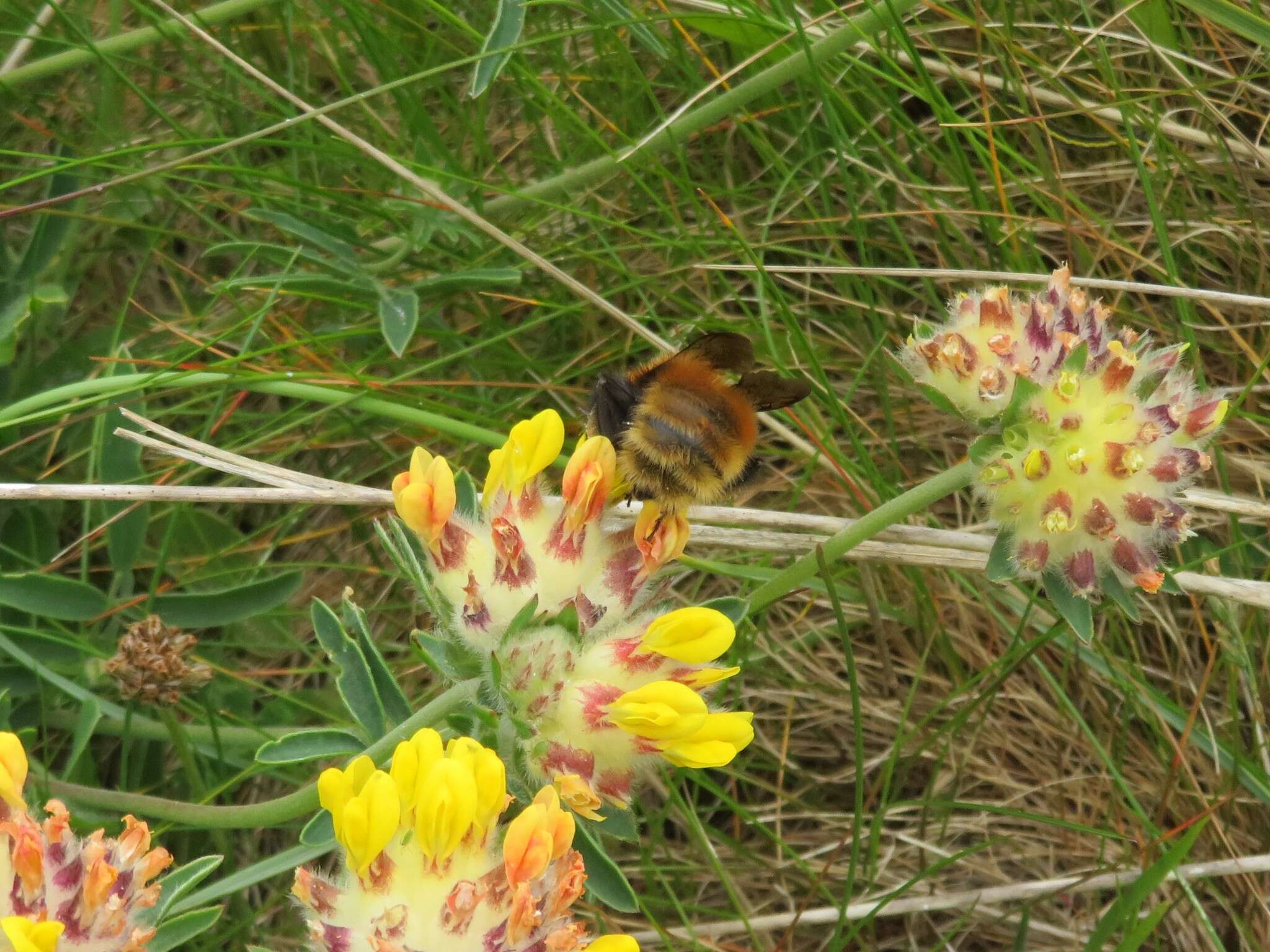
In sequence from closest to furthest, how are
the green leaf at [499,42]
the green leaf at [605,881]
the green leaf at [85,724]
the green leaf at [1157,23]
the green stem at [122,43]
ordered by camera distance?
the green leaf at [605,881] < the green leaf at [85,724] < the green leaf at [499,42] < the green stem at [122,43] < the green leaf at [1157,23]

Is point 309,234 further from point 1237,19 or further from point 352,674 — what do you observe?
point 1237,19

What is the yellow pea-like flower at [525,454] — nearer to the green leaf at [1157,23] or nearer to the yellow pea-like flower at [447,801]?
the yellow pea-like flower at [447,801]

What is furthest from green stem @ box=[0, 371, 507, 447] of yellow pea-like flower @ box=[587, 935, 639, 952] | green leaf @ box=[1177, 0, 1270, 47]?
green leaf @ box=[1177, 0, 1270, 47]

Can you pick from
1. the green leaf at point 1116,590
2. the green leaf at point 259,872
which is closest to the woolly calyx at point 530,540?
the green leaf at point 259,872

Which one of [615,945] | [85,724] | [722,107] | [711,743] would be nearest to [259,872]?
[85,724]

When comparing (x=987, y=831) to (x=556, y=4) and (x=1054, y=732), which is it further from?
(x=556, y=4)

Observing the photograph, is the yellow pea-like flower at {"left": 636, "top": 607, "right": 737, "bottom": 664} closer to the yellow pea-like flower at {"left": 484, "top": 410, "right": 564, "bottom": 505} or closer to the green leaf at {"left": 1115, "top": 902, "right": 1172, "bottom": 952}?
the yellow pea-like flower at {"left": 484, "top": 410, "right": 564, "bottom": 505}

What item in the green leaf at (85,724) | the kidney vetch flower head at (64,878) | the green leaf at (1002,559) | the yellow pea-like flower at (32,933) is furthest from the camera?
the green leaf at (85,724)
